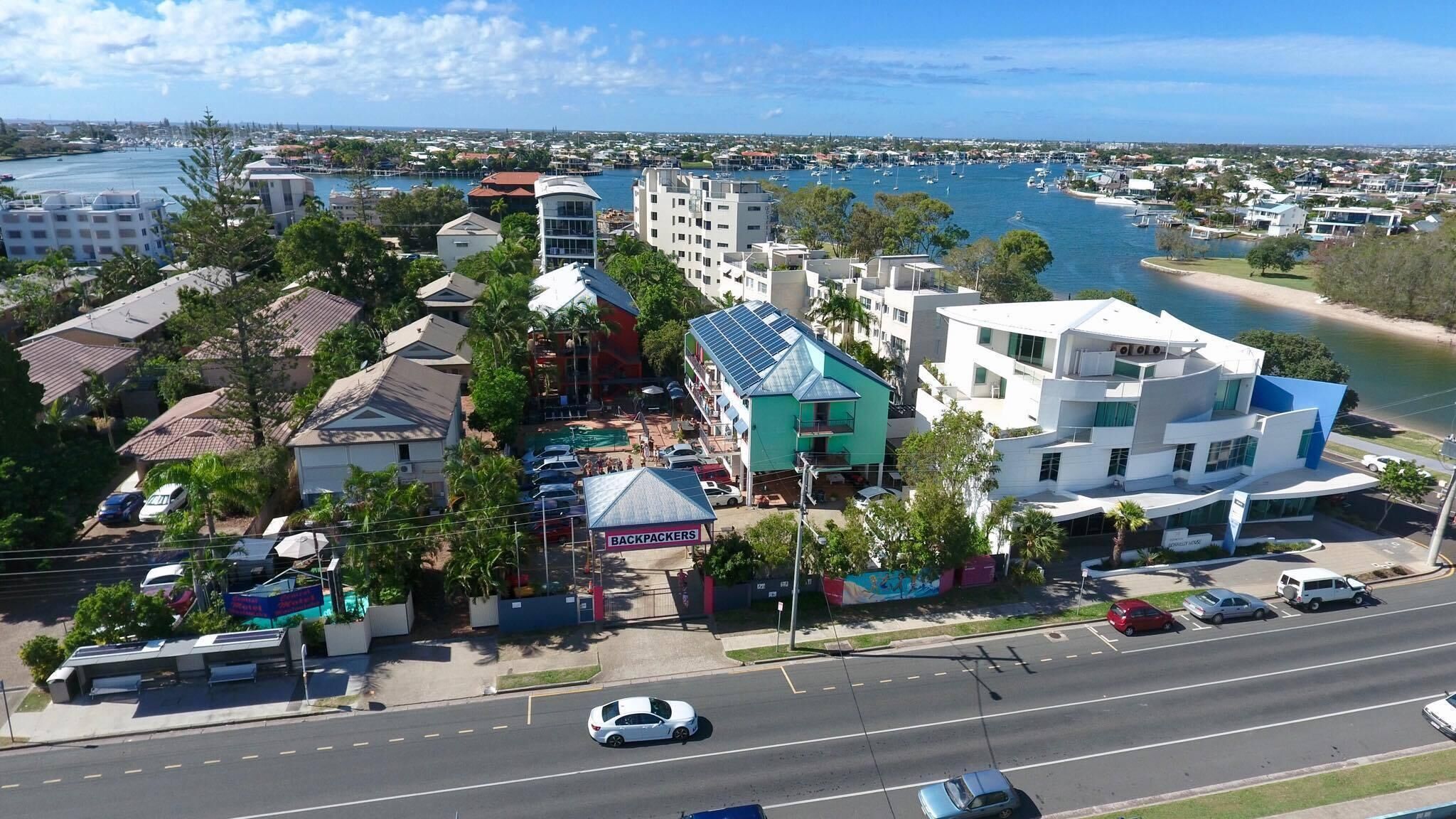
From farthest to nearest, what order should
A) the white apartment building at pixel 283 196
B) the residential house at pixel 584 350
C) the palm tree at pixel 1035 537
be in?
the white apartment building at pixel 283 196 → the residential house at pixel 584 350 → the palm tree at pixel 1035 537

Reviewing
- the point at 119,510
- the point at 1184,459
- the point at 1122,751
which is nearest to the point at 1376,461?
the point at 1184,459

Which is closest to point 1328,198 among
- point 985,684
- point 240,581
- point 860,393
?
point 860,393

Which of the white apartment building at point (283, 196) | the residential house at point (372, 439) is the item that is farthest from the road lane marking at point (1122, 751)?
the white apartment building at point (283, 196)

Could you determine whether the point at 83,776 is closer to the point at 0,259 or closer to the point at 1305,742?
the point at 1305,742

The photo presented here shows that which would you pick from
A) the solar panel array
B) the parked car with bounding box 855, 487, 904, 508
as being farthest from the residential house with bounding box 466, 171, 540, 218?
the parked car with bounding box 855, 487, 904, 508

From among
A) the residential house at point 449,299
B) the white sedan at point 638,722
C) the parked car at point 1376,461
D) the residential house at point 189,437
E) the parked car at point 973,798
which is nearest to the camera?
the parked car at point 973,798

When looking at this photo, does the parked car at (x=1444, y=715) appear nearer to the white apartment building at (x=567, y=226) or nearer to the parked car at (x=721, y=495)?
the parked car at (x=721, y=495)

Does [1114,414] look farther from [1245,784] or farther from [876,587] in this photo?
[1245,784]
